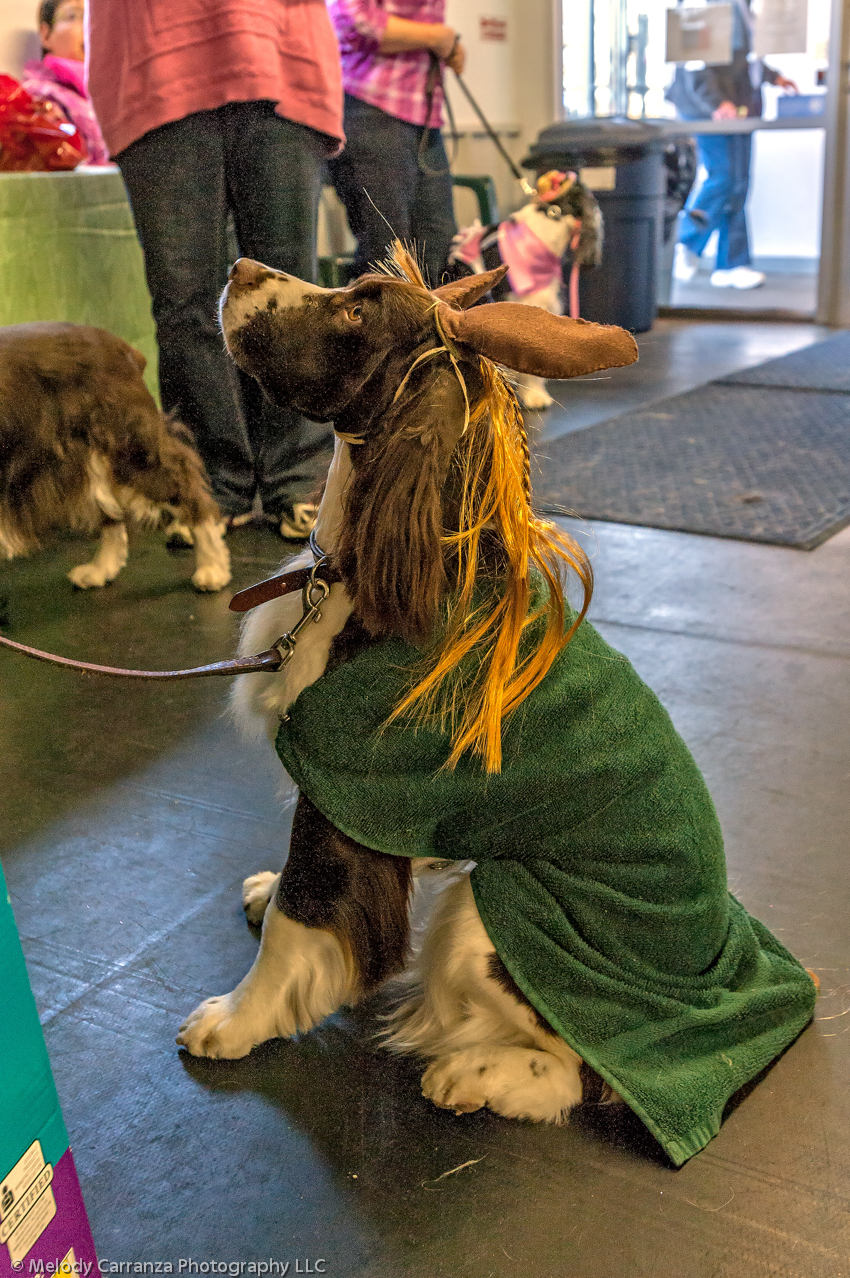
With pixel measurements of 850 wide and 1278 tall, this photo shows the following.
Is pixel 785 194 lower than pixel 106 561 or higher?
higher

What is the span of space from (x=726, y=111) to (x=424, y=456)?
23.3 ft

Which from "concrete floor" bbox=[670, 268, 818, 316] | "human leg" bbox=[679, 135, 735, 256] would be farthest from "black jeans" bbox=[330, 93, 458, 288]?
"human leg" bbox=[679, 135, 735, 256]

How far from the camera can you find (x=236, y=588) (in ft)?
9.86

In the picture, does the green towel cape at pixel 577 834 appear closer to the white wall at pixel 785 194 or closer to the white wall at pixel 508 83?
the white wall at pixel 508 83

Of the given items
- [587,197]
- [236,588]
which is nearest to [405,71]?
[587,197]

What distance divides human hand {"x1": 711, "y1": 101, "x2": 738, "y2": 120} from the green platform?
479 centimetres

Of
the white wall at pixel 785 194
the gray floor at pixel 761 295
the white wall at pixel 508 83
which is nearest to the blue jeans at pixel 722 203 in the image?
the gray floor at pixel 761 295

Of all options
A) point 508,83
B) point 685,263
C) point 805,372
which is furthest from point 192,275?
point 685,263

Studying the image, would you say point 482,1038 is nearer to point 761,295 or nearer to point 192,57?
point 192,57

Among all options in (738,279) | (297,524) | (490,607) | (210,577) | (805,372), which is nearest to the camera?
(490,607)

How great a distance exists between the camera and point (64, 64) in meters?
4.18

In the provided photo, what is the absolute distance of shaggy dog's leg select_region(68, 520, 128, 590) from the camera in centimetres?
306

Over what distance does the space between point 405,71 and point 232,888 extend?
125 inches

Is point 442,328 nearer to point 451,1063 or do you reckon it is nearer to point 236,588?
point 451,1063
